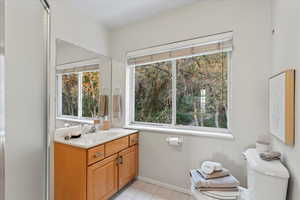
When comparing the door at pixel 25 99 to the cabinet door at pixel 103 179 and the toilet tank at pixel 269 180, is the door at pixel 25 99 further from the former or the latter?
the toilet tank at pixel 269 180

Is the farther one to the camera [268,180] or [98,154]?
[98,154]

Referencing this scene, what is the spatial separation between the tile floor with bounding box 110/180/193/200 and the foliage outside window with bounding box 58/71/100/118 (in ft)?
3.82

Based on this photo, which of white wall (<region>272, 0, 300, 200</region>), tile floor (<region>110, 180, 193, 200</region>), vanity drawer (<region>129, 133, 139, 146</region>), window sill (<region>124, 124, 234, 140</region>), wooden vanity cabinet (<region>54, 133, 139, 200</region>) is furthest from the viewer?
vanity drawer (<region>129, 133, 139, 146</region>)

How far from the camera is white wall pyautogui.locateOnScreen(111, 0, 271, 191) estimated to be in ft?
5.18

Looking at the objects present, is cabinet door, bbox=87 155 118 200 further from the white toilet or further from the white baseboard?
the white toilet

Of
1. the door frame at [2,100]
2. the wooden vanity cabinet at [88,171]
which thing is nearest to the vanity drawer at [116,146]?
the wooden vanity cabinet at [88,171]

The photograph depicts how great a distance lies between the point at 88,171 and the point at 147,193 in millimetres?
919

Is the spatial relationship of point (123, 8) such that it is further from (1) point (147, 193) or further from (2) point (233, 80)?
(1) point (147, 193)

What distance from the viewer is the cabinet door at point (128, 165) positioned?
1.95 metres

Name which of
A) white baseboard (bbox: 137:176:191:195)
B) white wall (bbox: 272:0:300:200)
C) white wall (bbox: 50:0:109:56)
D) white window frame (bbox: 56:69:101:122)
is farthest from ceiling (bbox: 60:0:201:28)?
white baseboard (bbox: 137:176:191:195)

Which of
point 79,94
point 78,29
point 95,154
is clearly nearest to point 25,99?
point 95,154

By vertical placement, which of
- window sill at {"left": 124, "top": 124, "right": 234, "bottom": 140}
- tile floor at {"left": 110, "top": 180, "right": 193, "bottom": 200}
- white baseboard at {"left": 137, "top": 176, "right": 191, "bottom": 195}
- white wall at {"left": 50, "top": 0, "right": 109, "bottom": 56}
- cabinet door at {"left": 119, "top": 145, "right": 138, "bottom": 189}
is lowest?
tile floor at {"left": 110, "top": 180, "right": 193, "bottom": 200}

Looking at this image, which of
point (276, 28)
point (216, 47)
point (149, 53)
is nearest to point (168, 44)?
point (149, 53)

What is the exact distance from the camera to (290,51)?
1.06 meters
